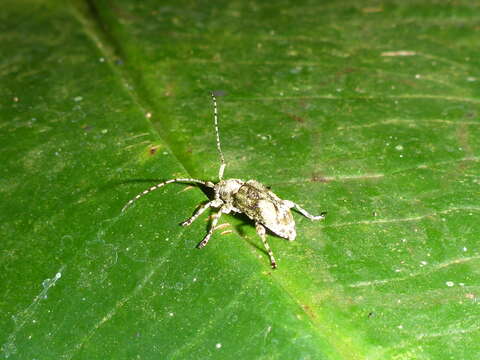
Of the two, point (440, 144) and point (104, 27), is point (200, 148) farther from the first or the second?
point (104, 27)

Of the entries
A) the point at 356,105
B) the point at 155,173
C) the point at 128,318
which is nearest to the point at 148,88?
the point at 155,173

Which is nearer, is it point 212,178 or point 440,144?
point 212,178

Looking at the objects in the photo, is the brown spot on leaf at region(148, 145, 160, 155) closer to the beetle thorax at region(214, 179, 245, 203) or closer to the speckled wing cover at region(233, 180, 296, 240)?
the beetle thorax at region(214, 179, 245, 203)

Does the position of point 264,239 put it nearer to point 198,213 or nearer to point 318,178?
point 198,213

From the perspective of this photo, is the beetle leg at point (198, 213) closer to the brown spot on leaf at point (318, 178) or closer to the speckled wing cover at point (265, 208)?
the speckled wing cover at point (265, 208)

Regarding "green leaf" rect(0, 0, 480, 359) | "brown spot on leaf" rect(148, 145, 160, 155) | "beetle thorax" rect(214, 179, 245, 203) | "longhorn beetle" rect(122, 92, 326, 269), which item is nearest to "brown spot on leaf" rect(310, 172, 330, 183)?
"green leaf" rect(0, 0, 480, 359)

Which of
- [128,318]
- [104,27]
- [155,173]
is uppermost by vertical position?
[104,27]
